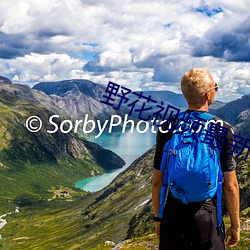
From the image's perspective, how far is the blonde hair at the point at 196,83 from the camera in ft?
33.5

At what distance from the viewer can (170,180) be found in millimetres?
10148

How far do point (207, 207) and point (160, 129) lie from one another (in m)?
2.63

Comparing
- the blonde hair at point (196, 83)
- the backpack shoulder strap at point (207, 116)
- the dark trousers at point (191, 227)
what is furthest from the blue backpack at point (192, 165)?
the blonde hair at point (196, 83)

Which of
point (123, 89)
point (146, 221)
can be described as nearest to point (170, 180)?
point (123, 89)

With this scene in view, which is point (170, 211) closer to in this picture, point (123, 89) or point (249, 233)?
point (123, 89)

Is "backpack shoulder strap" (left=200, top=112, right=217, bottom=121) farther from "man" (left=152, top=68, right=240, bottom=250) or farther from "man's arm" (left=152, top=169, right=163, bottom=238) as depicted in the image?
"man's arm" (left=152, top=169, right=163, bottom=238)

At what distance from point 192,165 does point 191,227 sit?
6.45 feet

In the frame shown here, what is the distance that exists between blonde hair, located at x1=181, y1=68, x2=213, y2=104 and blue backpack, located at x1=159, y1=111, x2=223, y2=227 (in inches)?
27.5

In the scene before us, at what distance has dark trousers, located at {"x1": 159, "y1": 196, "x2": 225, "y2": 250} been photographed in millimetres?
10164

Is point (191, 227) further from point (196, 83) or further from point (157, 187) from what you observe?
point (196, 83)

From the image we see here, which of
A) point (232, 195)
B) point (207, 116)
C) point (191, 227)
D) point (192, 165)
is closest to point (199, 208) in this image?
point (191, 227)

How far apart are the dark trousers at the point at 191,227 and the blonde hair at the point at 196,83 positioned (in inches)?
119

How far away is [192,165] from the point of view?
9.60m

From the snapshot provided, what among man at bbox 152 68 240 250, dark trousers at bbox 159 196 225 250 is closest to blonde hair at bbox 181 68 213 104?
man at bbox 152 68 240 250
